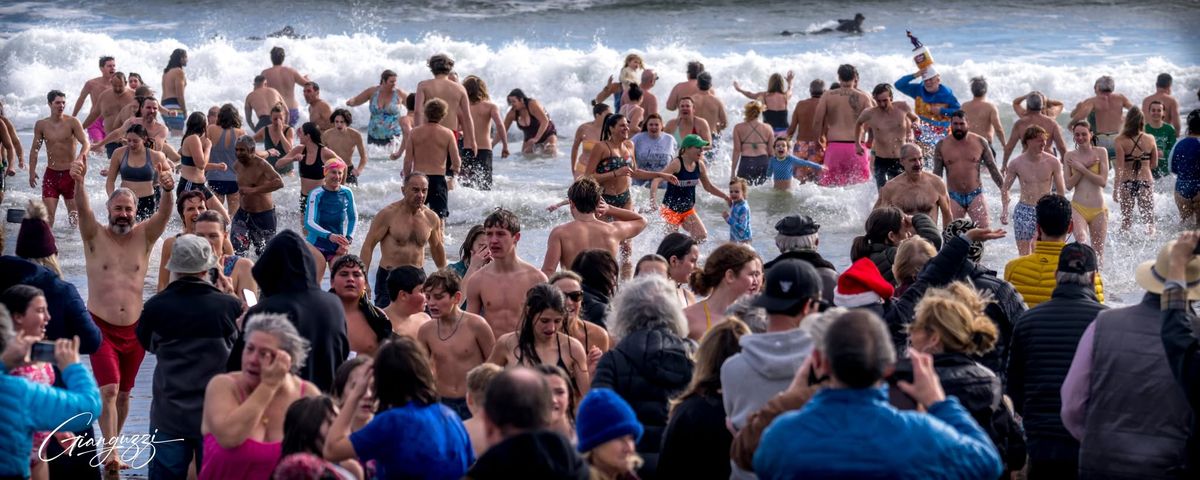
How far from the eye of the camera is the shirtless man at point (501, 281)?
22.2 feet

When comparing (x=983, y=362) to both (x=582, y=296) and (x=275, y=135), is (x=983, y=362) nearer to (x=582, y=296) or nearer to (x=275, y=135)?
(x=582, y=296)

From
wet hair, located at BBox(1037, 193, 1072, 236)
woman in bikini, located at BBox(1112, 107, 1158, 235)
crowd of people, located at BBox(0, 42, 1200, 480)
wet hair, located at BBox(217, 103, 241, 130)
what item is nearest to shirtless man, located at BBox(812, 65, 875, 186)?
woman in bikini, located at BBox(1112, 107, 1158, 235)

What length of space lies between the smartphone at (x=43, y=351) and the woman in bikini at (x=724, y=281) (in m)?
2.37

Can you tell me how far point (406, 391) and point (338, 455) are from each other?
0.86 feet

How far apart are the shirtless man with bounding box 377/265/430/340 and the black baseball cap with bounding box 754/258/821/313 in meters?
2.34

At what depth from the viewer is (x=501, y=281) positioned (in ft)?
22.3

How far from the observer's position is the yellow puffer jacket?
243 inches

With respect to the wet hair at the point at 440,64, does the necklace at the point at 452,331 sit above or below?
below

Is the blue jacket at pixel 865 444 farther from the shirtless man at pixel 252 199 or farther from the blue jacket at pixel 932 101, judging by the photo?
the blue jacket at pixel 932 101

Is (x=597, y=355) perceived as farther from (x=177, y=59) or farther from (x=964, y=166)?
(x=177, y=59)

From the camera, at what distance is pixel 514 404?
3.42m

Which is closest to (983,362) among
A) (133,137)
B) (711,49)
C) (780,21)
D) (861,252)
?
(861,252)

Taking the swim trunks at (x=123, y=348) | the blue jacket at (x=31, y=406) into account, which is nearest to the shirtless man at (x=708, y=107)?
the swim trunks at (x=123, y=348)

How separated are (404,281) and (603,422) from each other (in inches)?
103
